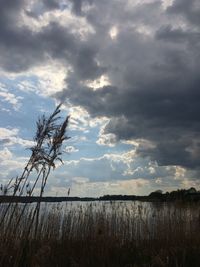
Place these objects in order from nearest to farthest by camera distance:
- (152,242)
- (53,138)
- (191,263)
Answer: (53,138) < (191,263) < (152,242)

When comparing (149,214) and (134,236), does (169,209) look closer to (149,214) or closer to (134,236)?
(149,214)

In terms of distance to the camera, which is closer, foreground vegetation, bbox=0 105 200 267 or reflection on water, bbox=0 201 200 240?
foreground vegetation, bbox=0 105 200 267

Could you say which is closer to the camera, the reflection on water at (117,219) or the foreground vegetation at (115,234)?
the foreground vegetation at (115,234)

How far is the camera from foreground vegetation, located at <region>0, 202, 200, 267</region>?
297 inches

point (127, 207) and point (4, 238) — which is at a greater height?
point (127, 207)

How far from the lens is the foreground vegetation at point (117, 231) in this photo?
7.54 metres

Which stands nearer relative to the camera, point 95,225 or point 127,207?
point 95,225

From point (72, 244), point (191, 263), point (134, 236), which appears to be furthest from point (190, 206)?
point (191, 263)

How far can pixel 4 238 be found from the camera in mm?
4520

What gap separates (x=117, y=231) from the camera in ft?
34.4

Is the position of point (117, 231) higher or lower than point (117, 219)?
lower

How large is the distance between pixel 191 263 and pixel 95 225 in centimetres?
392

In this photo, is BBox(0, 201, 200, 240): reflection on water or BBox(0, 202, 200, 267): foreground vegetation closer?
BBox(0, 202, 200, 267): foreground vegetation

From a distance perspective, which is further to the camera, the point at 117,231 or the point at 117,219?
the point at 117,219
